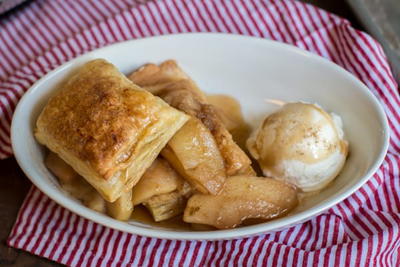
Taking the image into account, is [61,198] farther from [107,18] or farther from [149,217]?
[107,18]

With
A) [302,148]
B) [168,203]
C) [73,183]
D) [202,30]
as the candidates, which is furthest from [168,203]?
[202,30]

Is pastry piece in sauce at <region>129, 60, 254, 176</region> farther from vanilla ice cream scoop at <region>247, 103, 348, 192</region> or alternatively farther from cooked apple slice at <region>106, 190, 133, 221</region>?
cooked apple slice at <region>106, 190, 133, 221</region>

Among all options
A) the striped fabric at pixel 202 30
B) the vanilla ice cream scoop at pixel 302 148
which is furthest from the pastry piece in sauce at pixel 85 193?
the vanilla ice cream scoop at pixel 302 148

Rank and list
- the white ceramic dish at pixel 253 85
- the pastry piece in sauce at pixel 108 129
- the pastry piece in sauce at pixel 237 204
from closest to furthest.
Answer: the pastry piece in sauce at pixel 108 129
the pastry piece in sauce at pixel 237 204
the white ceramic dish at pixel 253 85

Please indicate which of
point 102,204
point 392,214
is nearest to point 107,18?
point 102,204

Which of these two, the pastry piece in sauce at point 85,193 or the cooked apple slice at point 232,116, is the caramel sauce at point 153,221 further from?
the cooked apple slice at point 232,116

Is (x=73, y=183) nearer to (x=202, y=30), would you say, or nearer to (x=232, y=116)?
(x=232, y=116)
